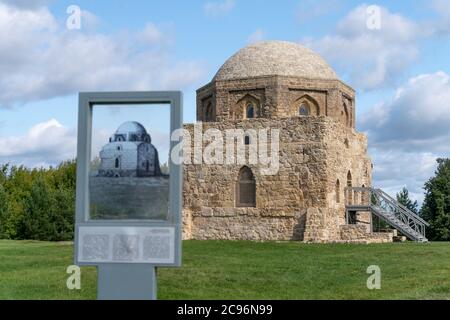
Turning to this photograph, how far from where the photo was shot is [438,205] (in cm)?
3753

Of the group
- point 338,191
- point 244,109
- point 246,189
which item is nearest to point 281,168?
point 246,189

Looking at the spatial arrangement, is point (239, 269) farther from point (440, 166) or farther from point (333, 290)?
point (440, 166)

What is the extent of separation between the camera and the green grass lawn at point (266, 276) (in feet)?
35.6

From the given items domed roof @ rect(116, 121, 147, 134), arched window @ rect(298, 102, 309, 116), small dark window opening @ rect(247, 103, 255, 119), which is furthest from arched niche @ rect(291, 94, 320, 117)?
domed roof @ rect(116, 121, 147, 134)

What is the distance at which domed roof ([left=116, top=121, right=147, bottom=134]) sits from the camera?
30.1 feet

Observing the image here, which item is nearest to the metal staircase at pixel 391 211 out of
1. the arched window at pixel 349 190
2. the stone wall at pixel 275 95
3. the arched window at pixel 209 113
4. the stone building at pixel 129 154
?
the arched window at pixel 349 190

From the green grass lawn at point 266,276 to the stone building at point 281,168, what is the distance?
6.87 m

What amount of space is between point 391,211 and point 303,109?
5924 mm

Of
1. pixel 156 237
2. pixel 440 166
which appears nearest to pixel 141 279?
pixel 156 237

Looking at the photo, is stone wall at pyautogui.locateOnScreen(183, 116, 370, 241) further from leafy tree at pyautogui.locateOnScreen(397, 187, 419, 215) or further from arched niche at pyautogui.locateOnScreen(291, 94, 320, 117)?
leafy tree at pyautogui.locateOnScreen(397, 187, 419, 215)

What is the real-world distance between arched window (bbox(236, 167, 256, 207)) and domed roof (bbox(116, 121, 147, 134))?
16.8 meters

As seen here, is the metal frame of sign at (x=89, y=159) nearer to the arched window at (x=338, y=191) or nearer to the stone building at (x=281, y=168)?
the stone building at (x=281, y=168)

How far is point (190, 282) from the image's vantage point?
467 inches

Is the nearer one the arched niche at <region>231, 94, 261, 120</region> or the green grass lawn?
the green grass lawn
